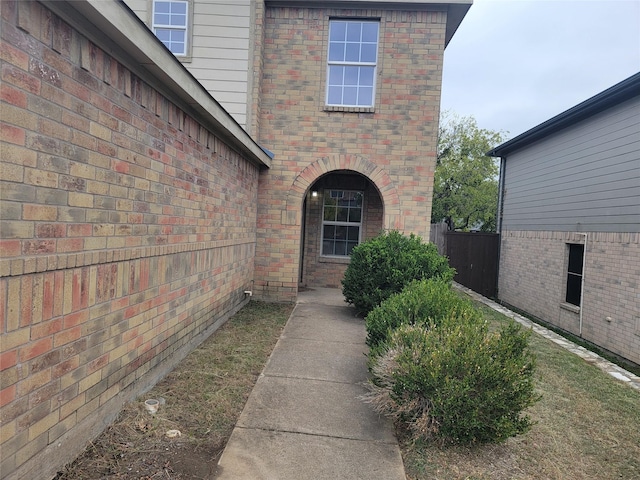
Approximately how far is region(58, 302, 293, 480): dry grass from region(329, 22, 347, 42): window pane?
21.4 feet

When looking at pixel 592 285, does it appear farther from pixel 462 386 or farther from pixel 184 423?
pixel 184 423

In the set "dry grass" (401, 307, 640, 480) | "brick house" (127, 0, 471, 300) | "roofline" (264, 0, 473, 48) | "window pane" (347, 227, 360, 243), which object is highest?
"roofline" (264, 0, 473, 48)

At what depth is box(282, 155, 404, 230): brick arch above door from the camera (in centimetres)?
804

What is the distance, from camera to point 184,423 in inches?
123

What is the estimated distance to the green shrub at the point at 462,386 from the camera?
2.82m

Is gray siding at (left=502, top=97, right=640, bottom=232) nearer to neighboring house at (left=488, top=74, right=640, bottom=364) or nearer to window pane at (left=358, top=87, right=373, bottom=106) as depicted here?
neighboring house at (left=488, top=74, right=640, bottom=364)

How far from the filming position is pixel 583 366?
214 inches

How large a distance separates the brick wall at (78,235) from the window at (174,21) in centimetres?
464

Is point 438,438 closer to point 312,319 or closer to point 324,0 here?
point 312,319

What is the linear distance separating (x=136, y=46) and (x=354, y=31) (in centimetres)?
638

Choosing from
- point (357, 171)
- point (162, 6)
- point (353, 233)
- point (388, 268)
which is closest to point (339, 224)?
point (353, 233)

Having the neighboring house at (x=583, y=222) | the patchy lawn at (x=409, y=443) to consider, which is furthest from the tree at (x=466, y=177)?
the patchy lawn at (x=409, y=443)

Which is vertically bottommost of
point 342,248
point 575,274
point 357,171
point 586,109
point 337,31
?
point 575,274

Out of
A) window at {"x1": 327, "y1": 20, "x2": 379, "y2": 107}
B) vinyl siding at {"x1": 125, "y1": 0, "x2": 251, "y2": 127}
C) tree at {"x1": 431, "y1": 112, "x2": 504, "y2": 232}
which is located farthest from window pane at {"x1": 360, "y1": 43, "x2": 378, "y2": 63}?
tree at {"x1": 431, "y1": 112, "x2": 504, "y2": 232}
